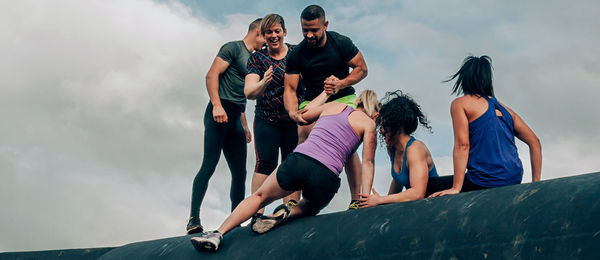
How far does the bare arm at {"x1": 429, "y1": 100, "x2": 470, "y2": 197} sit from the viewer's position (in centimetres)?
452

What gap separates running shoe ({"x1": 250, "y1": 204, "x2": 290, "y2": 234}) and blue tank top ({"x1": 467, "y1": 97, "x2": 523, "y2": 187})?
134 centimetres

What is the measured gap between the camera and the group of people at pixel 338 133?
4.68 meters

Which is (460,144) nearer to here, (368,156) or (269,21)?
(368,156)

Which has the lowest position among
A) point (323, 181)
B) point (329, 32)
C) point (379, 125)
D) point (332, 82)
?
point (323, 181)

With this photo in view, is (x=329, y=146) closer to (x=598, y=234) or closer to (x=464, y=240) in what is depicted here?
(x=464, y=240)

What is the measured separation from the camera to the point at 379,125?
5.13 metres

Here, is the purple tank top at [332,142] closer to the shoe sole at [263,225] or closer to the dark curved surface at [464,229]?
the dark curved surface at [464,229]

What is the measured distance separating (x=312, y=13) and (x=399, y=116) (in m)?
1.21

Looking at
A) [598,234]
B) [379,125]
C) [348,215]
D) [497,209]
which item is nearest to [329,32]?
[379,125]

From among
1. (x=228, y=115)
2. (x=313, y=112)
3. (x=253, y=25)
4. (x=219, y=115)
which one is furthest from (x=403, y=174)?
(x=253, y=25)

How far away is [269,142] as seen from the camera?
245 inches

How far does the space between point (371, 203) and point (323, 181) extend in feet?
1.31

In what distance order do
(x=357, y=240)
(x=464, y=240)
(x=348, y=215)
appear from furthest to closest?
(x=348, y=215), (x=357, y=240), (x=464, y=240)

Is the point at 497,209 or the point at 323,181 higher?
the point at 323,181
